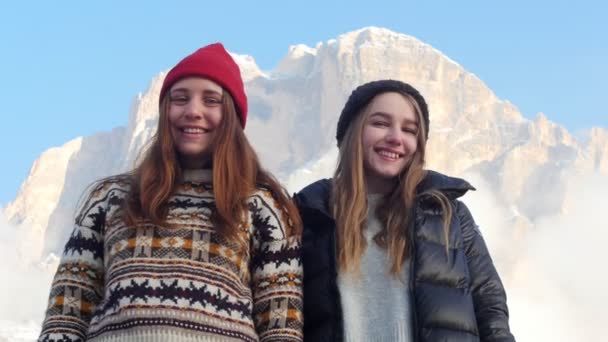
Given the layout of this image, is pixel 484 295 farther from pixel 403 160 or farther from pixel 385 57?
pixel 385 57

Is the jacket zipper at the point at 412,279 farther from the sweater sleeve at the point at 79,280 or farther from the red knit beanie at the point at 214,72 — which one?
the sweater sleeve at the point at 79,280

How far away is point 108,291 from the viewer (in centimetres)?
378

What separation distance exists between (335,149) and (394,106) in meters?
102

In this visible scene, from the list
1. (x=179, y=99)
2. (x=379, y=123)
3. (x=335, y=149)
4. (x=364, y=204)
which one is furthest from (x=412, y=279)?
(x=335, y=149)

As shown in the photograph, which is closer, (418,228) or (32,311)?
(418,228)

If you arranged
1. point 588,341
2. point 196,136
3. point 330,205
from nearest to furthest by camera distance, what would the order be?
point 196,136 → point 330,205 → point 588,341

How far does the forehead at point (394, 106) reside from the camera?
4566mm

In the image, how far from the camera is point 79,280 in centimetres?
389

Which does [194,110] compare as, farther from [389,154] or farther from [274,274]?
[389,154]

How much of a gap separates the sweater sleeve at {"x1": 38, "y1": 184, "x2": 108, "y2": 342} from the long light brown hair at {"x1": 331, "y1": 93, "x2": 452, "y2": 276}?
108 cm

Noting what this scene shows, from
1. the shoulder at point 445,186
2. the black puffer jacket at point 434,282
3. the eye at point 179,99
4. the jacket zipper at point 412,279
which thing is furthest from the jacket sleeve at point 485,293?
the eye at point 179,99

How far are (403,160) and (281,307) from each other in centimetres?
108

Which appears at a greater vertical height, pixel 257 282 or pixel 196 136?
pixel 196 136

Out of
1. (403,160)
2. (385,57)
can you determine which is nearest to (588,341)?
(385,57)
